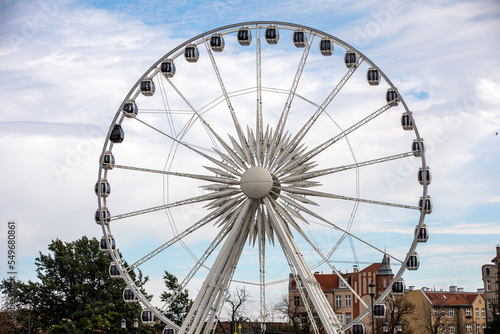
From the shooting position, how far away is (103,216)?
42031mm

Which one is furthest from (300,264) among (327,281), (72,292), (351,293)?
(327,281)

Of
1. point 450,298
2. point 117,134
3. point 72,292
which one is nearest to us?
point 117,134

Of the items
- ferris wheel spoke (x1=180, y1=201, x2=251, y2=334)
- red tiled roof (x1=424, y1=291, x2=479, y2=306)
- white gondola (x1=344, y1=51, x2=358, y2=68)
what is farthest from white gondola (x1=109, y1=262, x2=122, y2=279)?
red tiled roof (x1=424, y1=291, x2=479, y2=306)

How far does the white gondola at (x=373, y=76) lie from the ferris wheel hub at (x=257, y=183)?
746cm

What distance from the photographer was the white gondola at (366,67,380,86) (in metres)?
40.1

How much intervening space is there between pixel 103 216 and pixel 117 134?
4.60 m

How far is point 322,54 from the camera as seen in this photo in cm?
4150

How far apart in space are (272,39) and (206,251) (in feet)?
39.4

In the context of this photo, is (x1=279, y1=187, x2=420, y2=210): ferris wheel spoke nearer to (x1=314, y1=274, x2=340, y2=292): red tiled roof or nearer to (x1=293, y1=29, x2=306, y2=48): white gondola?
(x1=293, y1=29, x2=306, y2=48): white gondola

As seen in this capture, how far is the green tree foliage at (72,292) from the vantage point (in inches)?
2731

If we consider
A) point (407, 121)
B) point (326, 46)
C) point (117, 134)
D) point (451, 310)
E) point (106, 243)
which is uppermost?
point (326, 46)

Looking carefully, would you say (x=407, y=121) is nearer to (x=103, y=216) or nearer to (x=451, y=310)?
(x=103, y=216)

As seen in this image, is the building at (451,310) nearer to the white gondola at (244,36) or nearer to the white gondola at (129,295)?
the white gondola at (129,295)

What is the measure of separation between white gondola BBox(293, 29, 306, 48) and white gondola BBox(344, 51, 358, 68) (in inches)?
96.6
